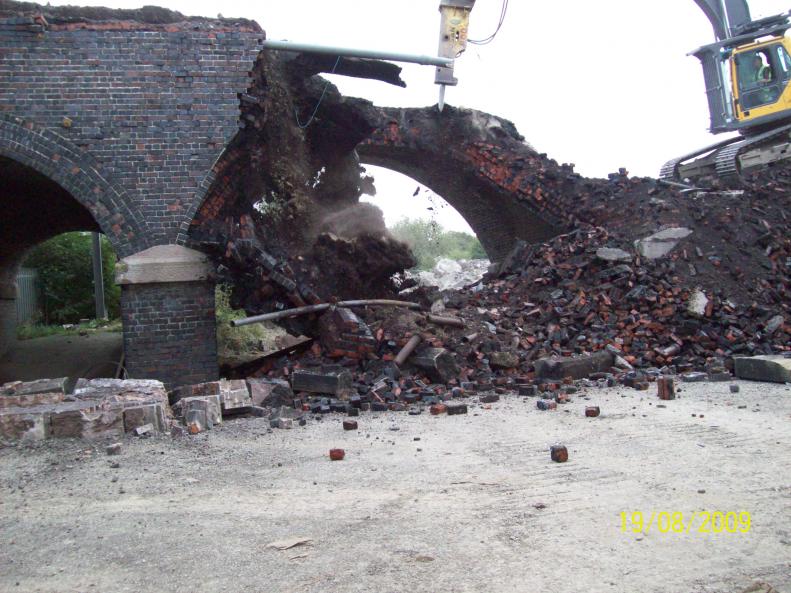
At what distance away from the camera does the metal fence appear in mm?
20250

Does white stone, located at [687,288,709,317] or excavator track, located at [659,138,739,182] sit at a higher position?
excavator track, located at [659,138,739,182]

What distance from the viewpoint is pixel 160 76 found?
8641mm

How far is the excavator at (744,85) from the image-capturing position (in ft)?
48.8

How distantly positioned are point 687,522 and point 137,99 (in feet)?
27.2

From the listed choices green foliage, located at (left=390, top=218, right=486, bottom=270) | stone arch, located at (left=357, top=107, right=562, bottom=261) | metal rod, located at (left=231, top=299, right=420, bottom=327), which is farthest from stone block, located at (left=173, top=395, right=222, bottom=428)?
green foliage, located at (left=390, top=218, right=486, bottom=270)

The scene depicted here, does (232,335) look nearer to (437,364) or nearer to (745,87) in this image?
(437,364)

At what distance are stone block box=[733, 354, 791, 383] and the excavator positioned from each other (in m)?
7.82

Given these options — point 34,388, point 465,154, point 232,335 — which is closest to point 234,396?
point 34,388

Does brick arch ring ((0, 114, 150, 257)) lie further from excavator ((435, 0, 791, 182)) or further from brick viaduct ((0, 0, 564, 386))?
excavator ((435, 0, 791, 182))

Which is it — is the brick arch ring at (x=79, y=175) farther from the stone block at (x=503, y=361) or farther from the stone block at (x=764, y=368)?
the stone block at (x=764, y=368)

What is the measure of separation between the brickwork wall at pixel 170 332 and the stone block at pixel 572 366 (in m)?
4.42

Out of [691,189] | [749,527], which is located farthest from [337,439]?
[691,189]

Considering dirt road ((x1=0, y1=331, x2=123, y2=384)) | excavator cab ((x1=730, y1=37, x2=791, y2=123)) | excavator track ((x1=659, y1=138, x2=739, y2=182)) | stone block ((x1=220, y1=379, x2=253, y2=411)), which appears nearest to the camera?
stone block ((x1=220, y1=379, x2=253, y2=411))

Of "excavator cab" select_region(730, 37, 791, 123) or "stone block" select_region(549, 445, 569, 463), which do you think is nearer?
"stone block" select_region(549, 445, 569, 463)
